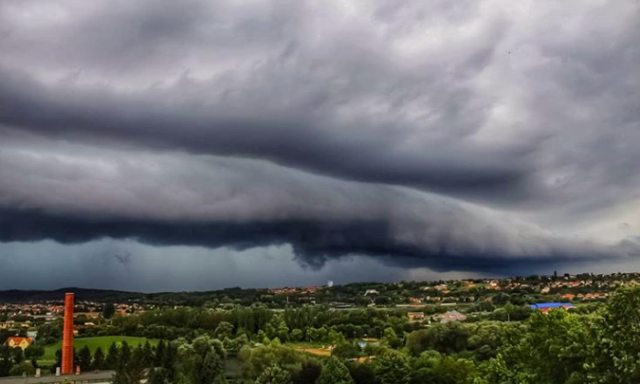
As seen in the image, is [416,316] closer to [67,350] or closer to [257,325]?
[257,325]

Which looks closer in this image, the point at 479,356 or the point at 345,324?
the point at 479,356

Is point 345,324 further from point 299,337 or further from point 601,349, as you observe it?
point 601,349

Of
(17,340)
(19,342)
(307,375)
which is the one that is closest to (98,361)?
(19,342)

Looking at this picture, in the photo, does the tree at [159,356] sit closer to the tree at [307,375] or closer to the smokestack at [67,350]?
the smokestack at [67,350]

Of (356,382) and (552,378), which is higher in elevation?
(552,378)

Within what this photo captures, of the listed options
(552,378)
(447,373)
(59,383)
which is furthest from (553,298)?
(552,378)

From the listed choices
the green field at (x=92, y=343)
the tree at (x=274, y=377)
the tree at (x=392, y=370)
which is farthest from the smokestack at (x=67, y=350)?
the tree at (x=392, y=370)

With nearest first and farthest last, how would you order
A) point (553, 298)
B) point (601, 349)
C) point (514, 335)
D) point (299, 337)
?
point (601, 349), point (514, 335), point (299, 337), point (553, 298)
